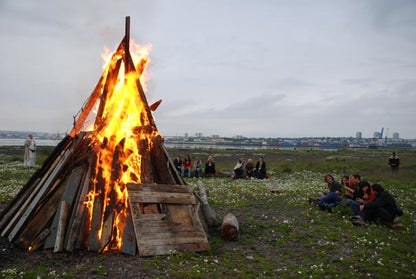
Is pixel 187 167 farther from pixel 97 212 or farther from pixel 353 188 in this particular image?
pixel 97 212

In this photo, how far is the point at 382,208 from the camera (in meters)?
13.0

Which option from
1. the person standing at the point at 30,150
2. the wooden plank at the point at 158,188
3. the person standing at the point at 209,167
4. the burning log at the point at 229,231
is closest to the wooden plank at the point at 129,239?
the wooden plank at the point at 158,188

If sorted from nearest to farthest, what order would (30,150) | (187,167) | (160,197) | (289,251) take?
(289,251)
(160,197)
(187,167)
(30,150)

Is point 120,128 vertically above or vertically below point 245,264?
above

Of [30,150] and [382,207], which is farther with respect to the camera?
[30,150]

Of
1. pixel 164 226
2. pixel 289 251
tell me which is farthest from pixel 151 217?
pixel 289 251

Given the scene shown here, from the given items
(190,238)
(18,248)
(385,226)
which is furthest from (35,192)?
(385,226)

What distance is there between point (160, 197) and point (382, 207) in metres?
8.79

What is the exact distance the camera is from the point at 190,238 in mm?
9625

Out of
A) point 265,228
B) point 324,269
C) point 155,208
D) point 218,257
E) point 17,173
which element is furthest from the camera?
point 17,173

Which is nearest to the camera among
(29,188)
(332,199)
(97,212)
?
(97,212)

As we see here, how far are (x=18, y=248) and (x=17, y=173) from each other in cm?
2003

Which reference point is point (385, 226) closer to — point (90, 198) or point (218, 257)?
point (218, 257)

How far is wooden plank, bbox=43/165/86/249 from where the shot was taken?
9.25 metres
